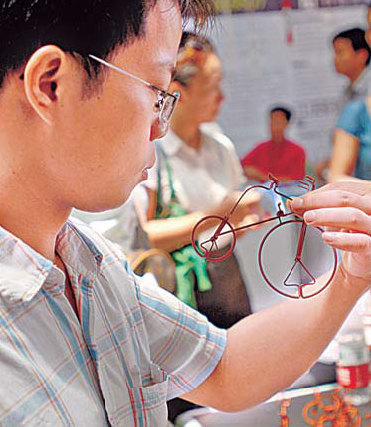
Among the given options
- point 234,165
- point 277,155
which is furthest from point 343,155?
point 234,165

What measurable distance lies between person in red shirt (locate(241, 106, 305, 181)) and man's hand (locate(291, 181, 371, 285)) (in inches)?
34.7

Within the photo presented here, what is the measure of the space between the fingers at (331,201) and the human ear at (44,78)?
0.29 m

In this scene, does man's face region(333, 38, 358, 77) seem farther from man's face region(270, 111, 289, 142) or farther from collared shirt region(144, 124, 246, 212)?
collared shirt region(144, 124, 246, 212)

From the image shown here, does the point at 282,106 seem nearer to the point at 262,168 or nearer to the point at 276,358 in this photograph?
the point at 262,168

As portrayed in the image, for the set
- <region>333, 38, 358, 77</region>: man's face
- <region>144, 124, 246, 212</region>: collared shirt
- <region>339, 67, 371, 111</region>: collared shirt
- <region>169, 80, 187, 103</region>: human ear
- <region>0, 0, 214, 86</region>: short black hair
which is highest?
<region>333, 38, 358, 77</region>: man's face

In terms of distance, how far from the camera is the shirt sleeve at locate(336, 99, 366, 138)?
6.71ft

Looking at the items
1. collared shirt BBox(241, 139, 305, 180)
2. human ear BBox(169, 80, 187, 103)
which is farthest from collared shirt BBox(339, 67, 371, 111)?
human ear BBox(169, 80, 187, 103)

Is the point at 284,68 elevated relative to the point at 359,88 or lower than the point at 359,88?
elevated

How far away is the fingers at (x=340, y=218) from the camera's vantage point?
2.32 feet

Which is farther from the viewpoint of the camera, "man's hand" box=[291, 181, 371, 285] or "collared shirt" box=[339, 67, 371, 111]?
"collared shirt" box=[339, 67, 371, 111]

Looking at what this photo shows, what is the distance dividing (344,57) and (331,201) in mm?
1878

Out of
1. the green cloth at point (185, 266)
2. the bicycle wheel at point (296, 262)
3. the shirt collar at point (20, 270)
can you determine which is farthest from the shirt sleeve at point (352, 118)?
the shirt collar at point (20, 270)

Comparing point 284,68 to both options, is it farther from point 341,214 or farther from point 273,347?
point 341,214

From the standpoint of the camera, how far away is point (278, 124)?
2.45 m
